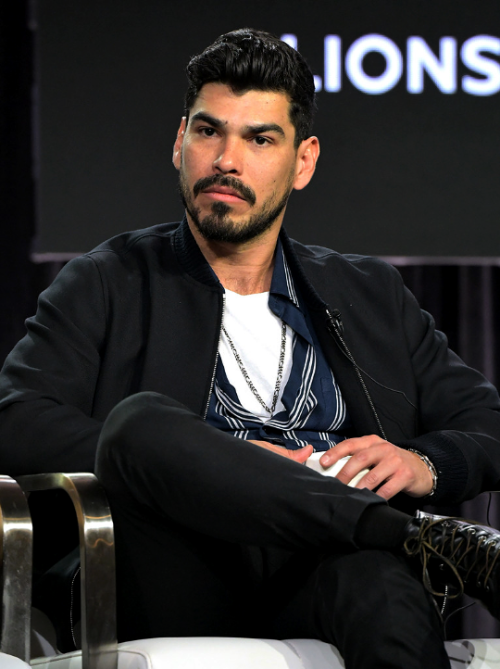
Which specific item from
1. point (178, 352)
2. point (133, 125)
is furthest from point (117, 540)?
point (133, 125)

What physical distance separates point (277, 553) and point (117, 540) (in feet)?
0.83

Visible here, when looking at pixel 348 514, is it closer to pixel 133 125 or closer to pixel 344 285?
pixel 344 285

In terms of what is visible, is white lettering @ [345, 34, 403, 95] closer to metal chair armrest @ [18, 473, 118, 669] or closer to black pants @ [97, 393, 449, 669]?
black pants @ [97, 393, 449, 669]

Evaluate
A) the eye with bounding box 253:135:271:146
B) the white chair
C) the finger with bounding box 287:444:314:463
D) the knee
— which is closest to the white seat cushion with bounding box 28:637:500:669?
the white chair

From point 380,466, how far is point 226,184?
67 cm

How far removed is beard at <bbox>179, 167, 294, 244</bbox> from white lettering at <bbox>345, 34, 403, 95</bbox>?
118 cm

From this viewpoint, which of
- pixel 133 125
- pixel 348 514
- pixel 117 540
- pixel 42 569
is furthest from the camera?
pixel 133 125

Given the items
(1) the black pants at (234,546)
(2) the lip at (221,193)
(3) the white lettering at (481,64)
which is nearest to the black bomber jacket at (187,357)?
(2) the lip at (221,193)

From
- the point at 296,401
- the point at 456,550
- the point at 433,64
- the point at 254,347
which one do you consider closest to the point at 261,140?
the point at 254,347

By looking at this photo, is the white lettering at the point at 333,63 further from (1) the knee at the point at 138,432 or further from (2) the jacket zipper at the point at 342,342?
(1) the knee at the point at 138,432

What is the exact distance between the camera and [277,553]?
52.5 inches

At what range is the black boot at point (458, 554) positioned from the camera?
1079 millimetres

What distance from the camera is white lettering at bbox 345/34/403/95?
282 centimetres

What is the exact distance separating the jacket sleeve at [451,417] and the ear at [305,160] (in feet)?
1.14
